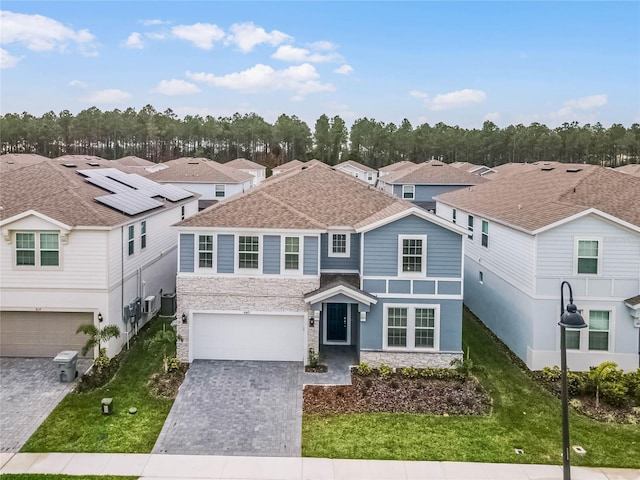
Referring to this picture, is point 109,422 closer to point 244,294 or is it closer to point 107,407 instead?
point 107,407

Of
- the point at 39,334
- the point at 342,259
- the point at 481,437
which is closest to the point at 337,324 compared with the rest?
the point at 342,259

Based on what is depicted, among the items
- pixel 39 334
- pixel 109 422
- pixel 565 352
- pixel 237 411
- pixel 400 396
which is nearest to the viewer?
pixel 565 352

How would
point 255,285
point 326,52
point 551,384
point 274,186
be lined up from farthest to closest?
point 326,52 < point 274,186 < point 255,285 < point 551,384

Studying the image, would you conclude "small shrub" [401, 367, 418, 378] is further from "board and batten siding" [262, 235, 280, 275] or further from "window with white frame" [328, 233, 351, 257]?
"board and batten siding" [262, 235, 280, 275]

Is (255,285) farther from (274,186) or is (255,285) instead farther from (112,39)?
(112,39)

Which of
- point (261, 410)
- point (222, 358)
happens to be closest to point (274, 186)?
point (222, 358)

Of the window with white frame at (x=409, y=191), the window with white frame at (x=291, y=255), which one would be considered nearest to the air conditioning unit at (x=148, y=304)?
the window with white frame at (x=291, y=255)

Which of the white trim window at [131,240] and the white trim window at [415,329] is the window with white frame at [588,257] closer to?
the white trim window at [415,329]
